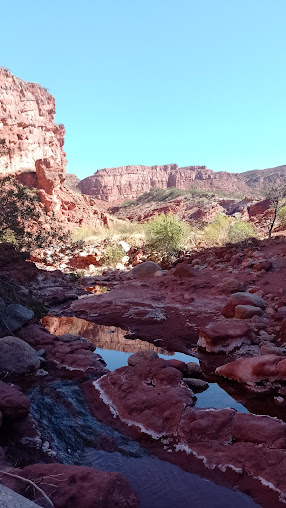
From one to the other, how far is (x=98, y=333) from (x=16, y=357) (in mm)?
2435

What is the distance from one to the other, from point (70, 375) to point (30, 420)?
1275mm

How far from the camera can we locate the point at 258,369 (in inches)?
173

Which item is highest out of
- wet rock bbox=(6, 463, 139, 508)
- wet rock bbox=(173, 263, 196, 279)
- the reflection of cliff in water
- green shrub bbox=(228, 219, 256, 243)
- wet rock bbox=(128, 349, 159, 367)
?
green shrub bbox=(228, 219, 256, 243)

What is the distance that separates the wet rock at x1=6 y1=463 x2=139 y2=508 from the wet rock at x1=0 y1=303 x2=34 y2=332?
12.0 feet

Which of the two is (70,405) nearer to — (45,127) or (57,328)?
(57,328)

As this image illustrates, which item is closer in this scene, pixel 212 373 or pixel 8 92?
pixel 212 373

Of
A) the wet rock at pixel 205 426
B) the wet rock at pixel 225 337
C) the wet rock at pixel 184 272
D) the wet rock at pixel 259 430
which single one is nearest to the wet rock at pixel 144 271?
the wet rock at pixel 184 272

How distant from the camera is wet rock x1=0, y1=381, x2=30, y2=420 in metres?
3.29

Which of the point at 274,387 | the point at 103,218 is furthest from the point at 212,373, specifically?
the point at 103,218

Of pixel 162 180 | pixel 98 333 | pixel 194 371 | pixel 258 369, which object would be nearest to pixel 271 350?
pixel 258 369

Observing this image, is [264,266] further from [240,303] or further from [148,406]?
[148,406]

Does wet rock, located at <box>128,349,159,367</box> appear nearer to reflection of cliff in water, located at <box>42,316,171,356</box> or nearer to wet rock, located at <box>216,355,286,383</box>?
reflection of cliff in water, located at <box>42,316,171,356</box>

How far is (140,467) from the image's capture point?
288cm

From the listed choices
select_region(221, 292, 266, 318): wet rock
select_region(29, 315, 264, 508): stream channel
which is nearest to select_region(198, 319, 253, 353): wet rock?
select_region(29, 315, 264, 508): stream channel
